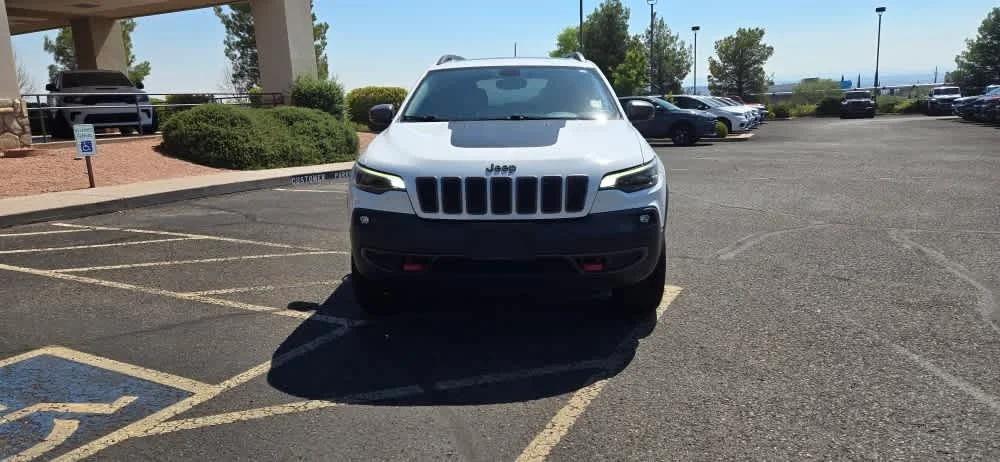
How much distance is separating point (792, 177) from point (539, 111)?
8567 millimetres

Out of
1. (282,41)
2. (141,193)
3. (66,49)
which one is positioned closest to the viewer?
(141,193)

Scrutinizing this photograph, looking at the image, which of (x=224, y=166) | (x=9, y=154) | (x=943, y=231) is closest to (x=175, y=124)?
(x=224, y=166)

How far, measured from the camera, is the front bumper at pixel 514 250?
3873 mm

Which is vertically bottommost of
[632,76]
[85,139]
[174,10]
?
[85,139]

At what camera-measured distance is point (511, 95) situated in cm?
546

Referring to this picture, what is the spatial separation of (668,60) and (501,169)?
76644 mm

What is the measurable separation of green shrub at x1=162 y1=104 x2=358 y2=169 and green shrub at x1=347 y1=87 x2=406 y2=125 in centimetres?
993

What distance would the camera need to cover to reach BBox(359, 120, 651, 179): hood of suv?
399 cm

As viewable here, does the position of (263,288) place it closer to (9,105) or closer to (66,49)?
(9,105)

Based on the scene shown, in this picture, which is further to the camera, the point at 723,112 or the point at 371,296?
the point at 723,112

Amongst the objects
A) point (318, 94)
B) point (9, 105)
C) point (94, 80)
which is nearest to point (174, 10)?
point (94, 80)

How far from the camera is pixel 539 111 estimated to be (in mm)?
5250

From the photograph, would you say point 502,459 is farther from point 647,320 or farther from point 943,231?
point 943,231

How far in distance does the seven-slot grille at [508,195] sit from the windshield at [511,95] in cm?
131
